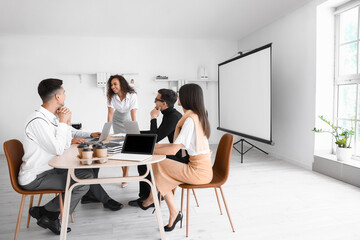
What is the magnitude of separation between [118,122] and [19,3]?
7.43 feet

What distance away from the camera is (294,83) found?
4273 millimetres

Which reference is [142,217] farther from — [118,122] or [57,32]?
[57,32]

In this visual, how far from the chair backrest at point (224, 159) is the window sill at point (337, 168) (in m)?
1.99

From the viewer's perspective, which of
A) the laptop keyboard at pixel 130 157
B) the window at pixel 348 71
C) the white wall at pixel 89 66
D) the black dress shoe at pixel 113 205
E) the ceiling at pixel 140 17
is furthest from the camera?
the white wall at pixel 89 66

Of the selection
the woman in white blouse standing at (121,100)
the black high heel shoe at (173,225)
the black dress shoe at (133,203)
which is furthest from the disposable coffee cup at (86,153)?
the woman in white blouse standing at (121,100)

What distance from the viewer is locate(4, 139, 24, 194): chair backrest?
6.16ft

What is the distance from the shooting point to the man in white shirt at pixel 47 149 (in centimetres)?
187

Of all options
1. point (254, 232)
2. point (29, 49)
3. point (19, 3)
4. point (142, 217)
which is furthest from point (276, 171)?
point (29, 49)

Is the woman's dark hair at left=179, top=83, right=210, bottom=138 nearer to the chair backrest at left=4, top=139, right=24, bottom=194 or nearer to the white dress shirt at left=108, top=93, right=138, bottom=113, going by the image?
the chair backrest at left=4, top=139, right=24, bottom=194

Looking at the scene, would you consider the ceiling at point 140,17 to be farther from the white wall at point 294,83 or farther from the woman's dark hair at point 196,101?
the woman's dark hair at point 196,101

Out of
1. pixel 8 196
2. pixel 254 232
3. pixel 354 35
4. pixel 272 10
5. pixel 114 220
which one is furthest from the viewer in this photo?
pixel 272 10

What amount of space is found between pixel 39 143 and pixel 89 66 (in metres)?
4.24

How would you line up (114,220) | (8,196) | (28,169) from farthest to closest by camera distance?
(8,196) < (114,220) < (28,169)

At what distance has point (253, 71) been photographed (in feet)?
14.5
